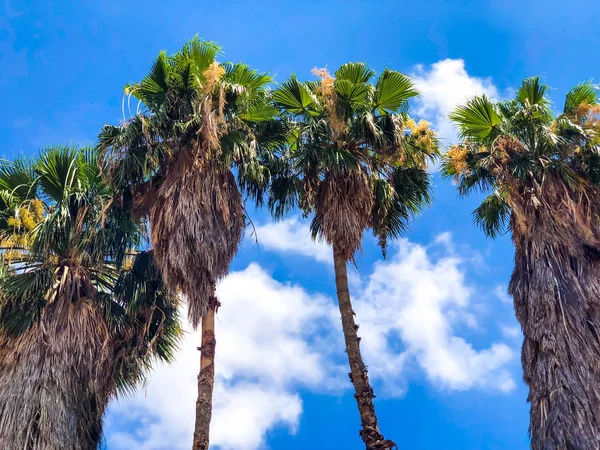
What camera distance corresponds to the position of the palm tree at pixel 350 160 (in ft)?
45.9

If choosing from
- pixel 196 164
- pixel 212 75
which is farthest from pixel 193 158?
pixel 212 75

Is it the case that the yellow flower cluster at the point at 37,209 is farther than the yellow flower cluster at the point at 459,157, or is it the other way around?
the yellow flower cluster at the point at 459,157

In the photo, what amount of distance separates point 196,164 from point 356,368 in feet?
16.1

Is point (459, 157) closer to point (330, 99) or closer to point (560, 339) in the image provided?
point (330, 99)

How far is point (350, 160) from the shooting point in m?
14.0

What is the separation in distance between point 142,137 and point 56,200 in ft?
9.51

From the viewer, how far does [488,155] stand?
577 inches

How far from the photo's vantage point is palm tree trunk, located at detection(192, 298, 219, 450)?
11.6 m

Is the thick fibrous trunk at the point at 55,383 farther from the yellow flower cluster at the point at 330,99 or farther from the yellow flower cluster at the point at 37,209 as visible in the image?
the yellow flower cluster at the point at 330,99

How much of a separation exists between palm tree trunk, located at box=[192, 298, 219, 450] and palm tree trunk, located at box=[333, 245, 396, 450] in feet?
8.37

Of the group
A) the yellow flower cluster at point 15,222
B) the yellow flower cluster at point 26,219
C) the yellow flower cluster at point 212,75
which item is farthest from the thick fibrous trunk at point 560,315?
the yellow flower cluster at point 15,222

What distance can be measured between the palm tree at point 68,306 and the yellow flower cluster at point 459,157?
6.78m

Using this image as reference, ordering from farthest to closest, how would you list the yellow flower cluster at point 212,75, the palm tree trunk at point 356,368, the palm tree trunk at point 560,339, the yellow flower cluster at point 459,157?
the yellow flower cluster at point 459,157 → the yellow flower cluster at point 212,75 → the palm tree trunk at point 356,368 → the palm tree trunk at point 560,339

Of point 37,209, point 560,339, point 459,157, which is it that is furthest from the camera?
point 459,157
